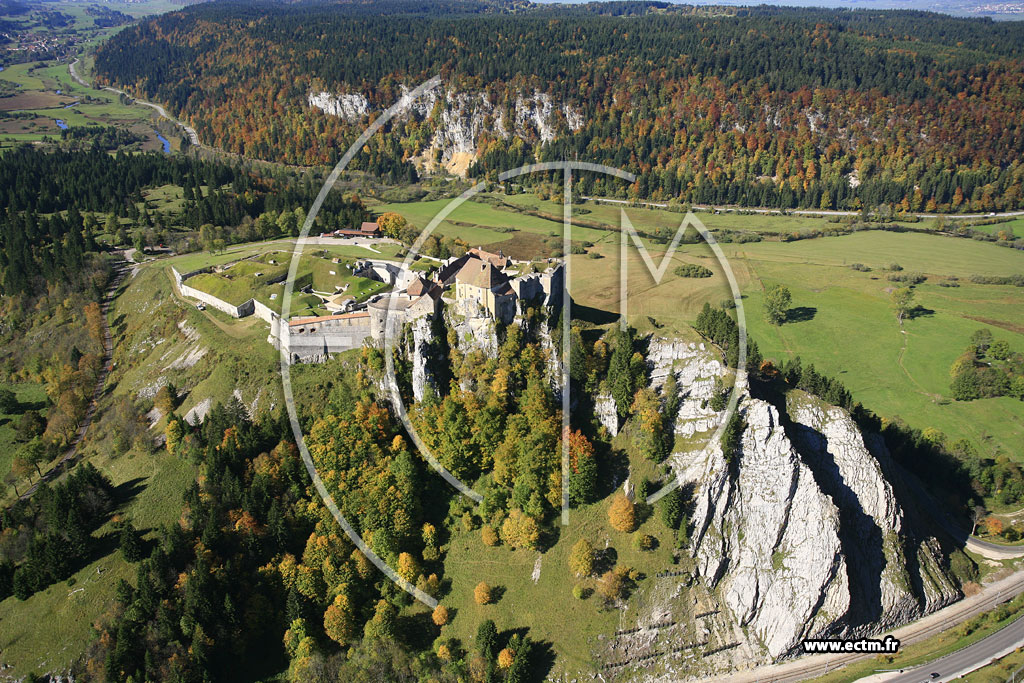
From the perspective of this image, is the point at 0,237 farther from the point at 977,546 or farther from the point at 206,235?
the point at 977,546

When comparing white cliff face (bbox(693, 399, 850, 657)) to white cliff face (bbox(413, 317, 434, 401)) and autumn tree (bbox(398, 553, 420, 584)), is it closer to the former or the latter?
autumn tree (bbox(398, 553, 420, 584))

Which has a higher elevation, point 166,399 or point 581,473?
point 581,473

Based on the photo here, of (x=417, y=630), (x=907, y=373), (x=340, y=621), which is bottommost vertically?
(x=417, y=630)

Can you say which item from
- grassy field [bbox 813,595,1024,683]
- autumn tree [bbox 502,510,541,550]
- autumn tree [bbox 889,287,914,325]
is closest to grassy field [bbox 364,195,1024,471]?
autumn tree [bbox 889,287,914,325]

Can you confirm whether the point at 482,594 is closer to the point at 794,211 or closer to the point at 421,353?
the point at 421,353

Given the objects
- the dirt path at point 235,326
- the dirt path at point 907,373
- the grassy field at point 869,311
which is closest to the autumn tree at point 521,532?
the grassy field at point 869,311

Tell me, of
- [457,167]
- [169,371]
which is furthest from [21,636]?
[457,167]

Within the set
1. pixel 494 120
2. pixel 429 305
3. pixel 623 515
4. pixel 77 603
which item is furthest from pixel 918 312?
pixel 494 120

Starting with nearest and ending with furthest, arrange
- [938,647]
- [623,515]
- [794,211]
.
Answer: [938,647] → [623,515] → [794,211]

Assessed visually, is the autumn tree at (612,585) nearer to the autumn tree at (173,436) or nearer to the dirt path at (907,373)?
the autumn tree at (173,436)
